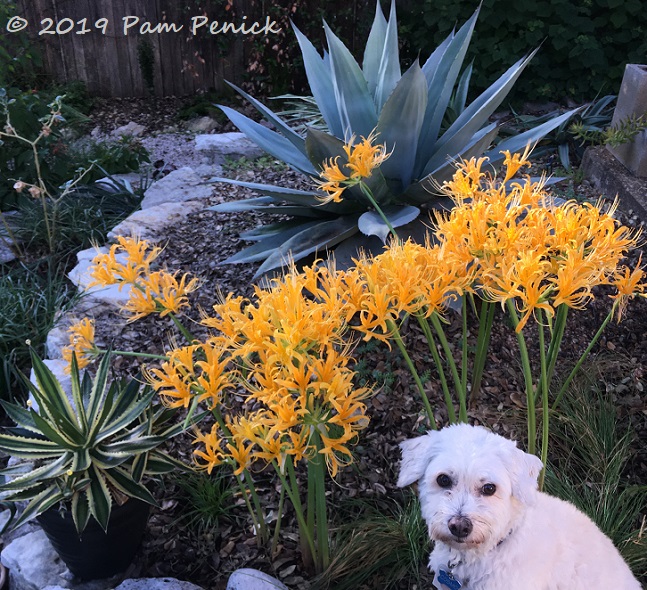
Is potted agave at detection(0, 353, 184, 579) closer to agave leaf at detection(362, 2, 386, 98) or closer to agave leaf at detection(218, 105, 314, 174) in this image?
agave leaf at detection(218, 105, 314, 174)

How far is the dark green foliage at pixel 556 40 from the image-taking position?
19.1 feet

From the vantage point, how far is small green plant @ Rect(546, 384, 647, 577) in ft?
7.63

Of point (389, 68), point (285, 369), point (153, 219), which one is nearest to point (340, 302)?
point (285, 369)

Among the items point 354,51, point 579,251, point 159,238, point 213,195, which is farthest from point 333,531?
point 354,51

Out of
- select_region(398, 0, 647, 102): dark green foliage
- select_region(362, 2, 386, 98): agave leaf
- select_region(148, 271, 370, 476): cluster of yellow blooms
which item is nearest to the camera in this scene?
select_region(148, 271, 370, 476): cluster of yellow blooms

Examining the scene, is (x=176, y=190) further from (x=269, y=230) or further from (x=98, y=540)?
(x=98, y=540)

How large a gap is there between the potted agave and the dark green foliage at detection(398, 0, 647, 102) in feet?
16.0

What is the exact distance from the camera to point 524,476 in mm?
1591

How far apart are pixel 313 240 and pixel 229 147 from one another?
9.27 ft

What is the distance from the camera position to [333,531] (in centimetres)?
231

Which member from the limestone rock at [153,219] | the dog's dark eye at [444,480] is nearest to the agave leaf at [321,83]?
the limestone rock at [153,219]

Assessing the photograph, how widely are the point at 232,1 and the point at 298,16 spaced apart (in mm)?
813

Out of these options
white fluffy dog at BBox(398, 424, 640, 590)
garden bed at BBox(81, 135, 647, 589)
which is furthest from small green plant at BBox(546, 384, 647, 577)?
white fluffy dog at BBox(398, 424, 640, 590)

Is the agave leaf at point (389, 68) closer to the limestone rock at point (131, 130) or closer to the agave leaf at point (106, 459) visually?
the agave leaf at point (106, 459)
